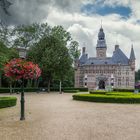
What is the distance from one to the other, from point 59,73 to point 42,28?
10.9 m

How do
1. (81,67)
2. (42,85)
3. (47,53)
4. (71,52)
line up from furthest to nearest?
(81,67) < (42,85) < (71,52) < (47,53)

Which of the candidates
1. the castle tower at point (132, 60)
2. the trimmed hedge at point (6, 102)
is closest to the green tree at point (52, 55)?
the trimmed hedge at point (6, 102)

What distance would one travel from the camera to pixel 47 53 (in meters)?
45.5

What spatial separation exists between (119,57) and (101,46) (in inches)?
397

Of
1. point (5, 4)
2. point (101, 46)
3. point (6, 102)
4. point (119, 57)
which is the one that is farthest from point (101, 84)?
point (5, 4)

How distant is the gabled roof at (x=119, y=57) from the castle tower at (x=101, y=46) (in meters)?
6.39

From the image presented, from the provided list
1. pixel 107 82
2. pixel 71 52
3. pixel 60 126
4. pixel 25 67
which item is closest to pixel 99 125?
pixel 60 126

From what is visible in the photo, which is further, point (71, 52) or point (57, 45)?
point (71, 52)

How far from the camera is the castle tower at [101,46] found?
9188 cm

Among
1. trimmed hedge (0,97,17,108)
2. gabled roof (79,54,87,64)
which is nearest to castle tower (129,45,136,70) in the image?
gabled roof (79,54,87,64)

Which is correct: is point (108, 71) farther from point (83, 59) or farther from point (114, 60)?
point (83, 59)

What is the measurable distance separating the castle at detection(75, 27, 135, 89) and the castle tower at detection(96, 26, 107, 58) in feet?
12.0

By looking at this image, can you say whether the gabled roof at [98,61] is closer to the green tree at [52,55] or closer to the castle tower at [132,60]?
the castle tower at [132,60]

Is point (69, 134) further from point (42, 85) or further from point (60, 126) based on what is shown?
point (42, 85)
